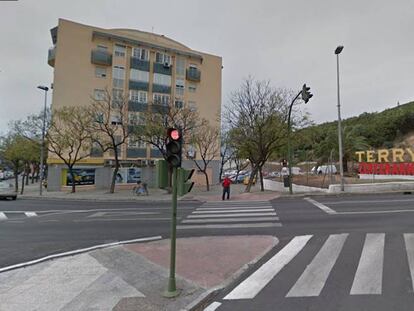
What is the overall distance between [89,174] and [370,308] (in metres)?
32.3

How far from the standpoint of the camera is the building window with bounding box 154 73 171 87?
36.6 m

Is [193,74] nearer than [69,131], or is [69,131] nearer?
[69,131]

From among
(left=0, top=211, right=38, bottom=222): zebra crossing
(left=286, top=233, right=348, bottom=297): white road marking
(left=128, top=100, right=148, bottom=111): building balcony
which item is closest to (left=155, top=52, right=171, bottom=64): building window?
(left=128, top=100, right=148, bottom=111): building balcony

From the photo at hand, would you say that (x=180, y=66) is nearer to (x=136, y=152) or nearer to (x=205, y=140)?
(x=205, y=140)

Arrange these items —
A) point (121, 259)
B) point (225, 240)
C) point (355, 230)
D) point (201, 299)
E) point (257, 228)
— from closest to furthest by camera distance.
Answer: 1. point (201, 299)
2. point (121, 259)
3. point (225, 240)
4. point (355, 230)
5. point (257, 228)

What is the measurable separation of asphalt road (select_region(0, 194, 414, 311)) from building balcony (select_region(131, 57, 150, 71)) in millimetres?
25221

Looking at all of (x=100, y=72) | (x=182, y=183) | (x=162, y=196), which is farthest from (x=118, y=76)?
(x=182, y=183)

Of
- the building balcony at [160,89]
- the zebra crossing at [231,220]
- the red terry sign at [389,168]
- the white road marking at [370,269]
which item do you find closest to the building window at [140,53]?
the building balcony at [160,89]

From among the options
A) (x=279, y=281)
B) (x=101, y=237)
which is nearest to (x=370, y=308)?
(x=279, y=281)

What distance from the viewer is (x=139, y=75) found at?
35.5 meters

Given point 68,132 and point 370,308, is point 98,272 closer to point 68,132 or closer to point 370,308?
point 370,308

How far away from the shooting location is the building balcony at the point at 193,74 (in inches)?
1521

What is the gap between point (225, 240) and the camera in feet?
26.3

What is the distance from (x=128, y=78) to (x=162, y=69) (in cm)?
492
